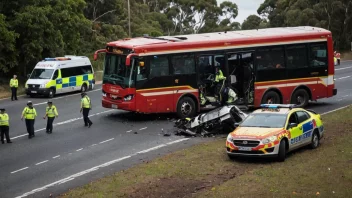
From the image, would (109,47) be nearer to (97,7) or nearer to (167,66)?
(167,66)

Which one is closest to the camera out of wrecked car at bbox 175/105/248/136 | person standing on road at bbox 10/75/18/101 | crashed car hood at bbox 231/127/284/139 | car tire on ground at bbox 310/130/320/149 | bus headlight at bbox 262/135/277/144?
bus headlight at bbox 262/135/277/144

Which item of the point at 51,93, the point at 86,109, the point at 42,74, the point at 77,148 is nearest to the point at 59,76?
the point at 42,74

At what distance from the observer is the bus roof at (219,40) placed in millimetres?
25312

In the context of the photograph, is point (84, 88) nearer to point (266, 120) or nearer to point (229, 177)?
point (266, 120)

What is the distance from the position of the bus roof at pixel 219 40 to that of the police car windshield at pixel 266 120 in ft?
23.3

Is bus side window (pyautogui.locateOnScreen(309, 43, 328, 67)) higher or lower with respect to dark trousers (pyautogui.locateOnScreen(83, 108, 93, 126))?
higher

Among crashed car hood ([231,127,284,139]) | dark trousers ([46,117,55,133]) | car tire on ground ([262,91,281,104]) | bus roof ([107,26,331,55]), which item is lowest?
dark trousers ([46,117,55,133])

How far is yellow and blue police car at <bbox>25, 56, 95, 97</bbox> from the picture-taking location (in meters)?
35.4

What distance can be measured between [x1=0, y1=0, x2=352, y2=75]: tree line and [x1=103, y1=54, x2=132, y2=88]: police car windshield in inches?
601

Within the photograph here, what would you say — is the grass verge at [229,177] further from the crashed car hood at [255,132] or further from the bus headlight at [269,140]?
the crashed car hood at [255,132]

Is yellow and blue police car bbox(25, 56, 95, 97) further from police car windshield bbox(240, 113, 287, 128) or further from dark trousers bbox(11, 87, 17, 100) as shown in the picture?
police car windshield bbox(240, 113, 287, 128)

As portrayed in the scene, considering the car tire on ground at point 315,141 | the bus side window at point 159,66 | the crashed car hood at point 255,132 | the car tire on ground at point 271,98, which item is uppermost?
the bus side window at point 159,66

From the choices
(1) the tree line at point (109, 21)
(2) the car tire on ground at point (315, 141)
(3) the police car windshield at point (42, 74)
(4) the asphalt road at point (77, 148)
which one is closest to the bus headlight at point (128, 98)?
(4) the asphalt road at point (77, 148)

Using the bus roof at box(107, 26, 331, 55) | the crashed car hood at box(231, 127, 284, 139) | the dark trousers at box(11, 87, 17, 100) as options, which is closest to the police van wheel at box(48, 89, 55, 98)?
the dark trousers at box(11, 87, 17, 100)
